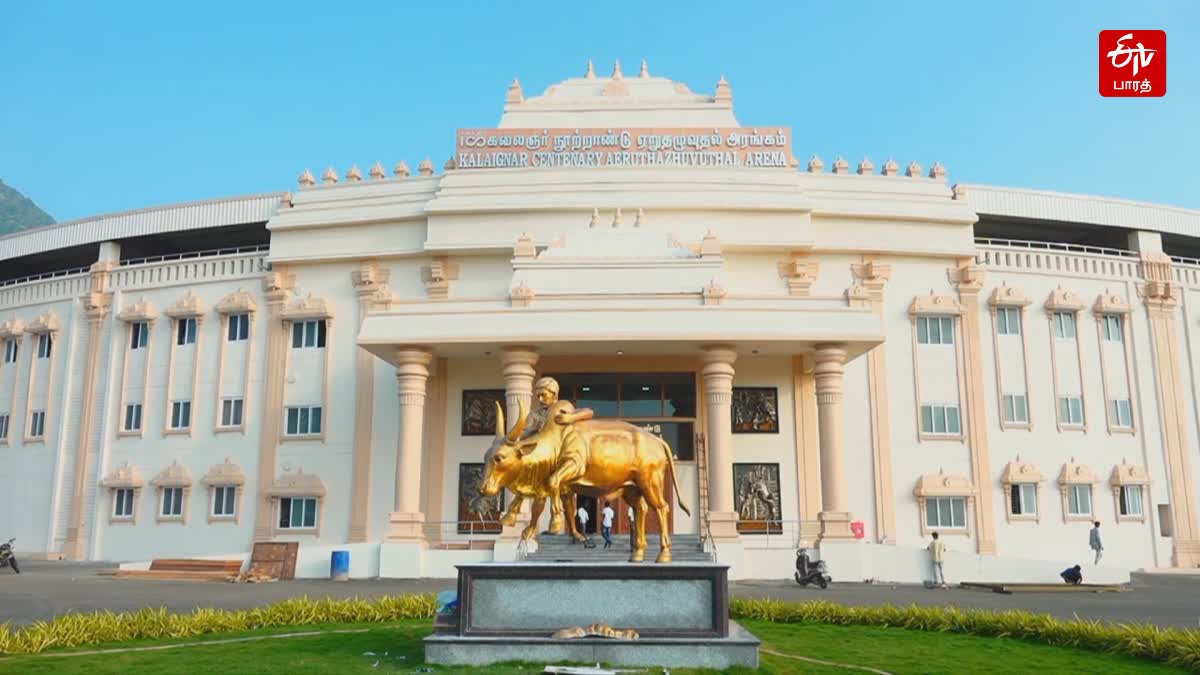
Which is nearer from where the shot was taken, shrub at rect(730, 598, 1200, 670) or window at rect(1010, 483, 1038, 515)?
shrub at rect(730, 598, 1200, 670)

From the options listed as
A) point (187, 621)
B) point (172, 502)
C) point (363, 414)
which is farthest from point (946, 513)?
point (172, 502)

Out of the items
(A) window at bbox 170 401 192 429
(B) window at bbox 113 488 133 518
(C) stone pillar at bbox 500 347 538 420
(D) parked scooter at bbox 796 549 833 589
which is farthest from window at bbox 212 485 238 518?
(D) parked scooter at bbox 796 549 833 589

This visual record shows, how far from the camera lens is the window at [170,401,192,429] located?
30.1m

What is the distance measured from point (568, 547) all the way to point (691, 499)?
15.1 meters

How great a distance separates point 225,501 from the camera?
1137 inches

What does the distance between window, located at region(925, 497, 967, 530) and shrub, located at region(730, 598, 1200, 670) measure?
43.8 ft

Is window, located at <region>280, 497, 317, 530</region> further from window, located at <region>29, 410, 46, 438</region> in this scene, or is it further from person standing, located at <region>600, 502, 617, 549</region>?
window, located at <region>29, 410, 46, 438</region>

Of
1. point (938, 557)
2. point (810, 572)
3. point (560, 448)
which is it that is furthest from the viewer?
point (938, 557)

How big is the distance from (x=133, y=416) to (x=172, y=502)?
3657mm

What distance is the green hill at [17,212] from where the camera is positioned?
13250cm

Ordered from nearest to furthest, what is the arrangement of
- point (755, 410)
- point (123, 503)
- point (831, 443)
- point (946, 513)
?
point (831, 443), point (755, 410), point (946, 513), point (123, 503)

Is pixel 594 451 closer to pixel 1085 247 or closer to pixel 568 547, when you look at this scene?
pixel 568 547

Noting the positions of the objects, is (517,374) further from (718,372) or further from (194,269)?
(194,269)

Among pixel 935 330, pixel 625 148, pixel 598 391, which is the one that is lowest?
pixel 598 391
